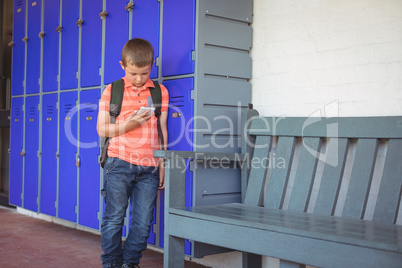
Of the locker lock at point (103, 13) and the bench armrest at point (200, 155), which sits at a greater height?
the locker lock at point (103, 13)

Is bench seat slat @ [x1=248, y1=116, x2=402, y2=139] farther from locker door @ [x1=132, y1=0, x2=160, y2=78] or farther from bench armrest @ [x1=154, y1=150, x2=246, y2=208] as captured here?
locker door @ [x1=132, y1=0, x2=160, y2=78]

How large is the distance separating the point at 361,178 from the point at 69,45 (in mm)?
3006

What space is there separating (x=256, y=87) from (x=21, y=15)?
326 centimetres

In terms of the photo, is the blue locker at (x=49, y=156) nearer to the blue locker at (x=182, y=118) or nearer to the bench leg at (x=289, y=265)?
the blue locker at (x=182, y=118)

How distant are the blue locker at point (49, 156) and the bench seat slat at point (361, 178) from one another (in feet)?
10.2

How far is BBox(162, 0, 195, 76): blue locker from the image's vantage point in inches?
121

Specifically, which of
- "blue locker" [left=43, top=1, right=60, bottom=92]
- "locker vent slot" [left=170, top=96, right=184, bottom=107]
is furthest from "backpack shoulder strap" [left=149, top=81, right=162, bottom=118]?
"blue locker" [left=43, top=1, right=60, bottom=92]

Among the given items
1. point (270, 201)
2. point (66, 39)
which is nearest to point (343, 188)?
point (270, 201)

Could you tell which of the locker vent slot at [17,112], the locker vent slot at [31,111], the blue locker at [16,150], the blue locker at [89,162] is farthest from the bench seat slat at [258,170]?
the locker vent slot at [17,112]

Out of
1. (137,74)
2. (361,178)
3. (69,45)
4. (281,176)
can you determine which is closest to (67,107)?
(69,45)

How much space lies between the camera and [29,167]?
5.16m

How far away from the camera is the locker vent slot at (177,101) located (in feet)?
10.3

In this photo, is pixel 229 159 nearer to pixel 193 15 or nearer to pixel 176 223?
pixel 176 223

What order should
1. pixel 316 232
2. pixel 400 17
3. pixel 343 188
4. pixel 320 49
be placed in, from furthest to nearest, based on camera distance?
pixel 320 49 → pixel 343 188 → pixel 400 17 → pixel 316 232
